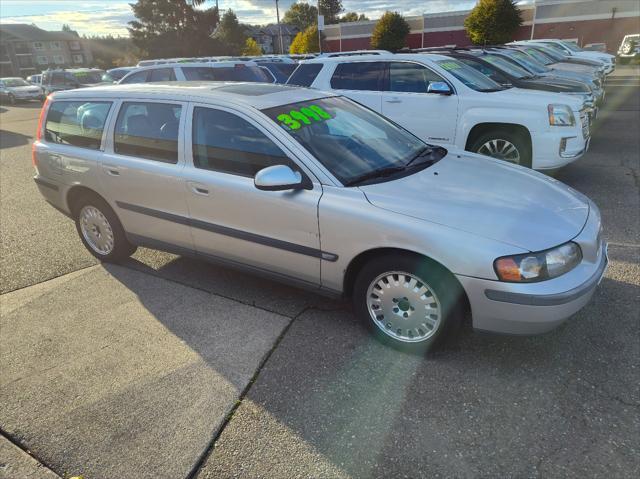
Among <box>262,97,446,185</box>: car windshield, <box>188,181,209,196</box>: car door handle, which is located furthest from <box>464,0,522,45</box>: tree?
<box>188,181,209,196</box>: car door handle

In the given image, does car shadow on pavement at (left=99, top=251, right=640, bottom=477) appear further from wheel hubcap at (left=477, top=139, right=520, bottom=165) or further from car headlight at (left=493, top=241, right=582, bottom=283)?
wheel hubcap at (left=477, top=139, right=520, bottom=165)

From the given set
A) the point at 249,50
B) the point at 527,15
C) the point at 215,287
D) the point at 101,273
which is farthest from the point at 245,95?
the point at 527,15

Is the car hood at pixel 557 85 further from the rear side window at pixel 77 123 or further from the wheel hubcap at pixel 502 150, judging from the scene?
the rear side window at pixel 77 123

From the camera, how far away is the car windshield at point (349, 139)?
3.22 meters

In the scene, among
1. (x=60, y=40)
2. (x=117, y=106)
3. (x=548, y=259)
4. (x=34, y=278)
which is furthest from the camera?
(x=60, y=40)

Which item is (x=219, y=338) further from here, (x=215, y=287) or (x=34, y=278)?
(x=34, y=278)

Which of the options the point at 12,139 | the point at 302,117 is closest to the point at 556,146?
the point at 302,117

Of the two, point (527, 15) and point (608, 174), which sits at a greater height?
point (527, 15)

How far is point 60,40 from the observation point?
79.4 metres

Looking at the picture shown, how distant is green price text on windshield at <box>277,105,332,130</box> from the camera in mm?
3301

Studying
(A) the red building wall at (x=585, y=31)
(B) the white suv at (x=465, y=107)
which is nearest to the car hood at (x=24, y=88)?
(B) the white suv at (x=465, y=107)

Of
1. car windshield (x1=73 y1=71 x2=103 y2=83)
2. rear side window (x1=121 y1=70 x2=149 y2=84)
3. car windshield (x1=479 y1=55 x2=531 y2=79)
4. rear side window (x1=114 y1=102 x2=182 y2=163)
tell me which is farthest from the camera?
car windshield (x1=73 y1=71 x2=103 y2=83)

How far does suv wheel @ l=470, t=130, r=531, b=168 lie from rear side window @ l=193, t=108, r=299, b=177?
398cm

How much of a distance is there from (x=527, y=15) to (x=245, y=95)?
48416 millimetres
